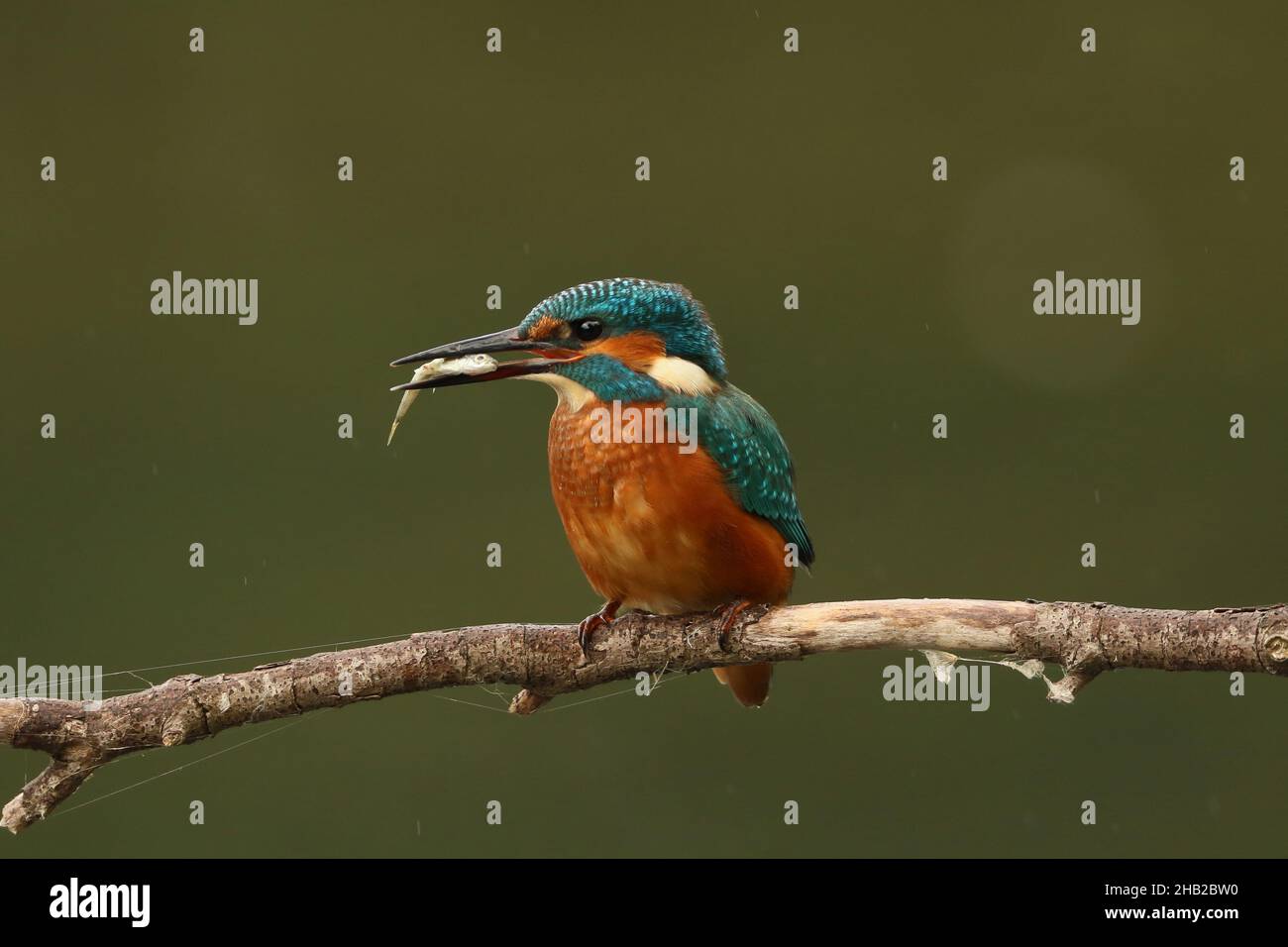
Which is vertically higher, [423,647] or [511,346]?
[511,346]

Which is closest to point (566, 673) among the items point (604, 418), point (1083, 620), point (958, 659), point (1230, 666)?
point (604, 418)

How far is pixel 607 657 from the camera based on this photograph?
242 cm

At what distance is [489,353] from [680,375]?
1.05ft

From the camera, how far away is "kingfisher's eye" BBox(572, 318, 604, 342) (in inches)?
101

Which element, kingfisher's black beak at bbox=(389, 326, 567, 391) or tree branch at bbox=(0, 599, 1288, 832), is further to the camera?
kingfisher's black beak at bbox=(389, 326, 567, 391)

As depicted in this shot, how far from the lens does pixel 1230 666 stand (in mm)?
2004

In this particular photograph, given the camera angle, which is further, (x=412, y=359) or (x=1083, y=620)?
(x=412, y=359)

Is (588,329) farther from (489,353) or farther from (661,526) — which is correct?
(661,526)

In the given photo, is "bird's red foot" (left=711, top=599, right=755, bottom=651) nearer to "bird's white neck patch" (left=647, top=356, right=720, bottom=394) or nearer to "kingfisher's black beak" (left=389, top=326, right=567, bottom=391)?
"bird's white neck patch" (left=647, top=356, right=720, bottom=394)

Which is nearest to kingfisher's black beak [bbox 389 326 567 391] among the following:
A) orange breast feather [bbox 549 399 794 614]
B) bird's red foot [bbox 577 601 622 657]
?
orange breast feather [bbox 549 399 794 614]
